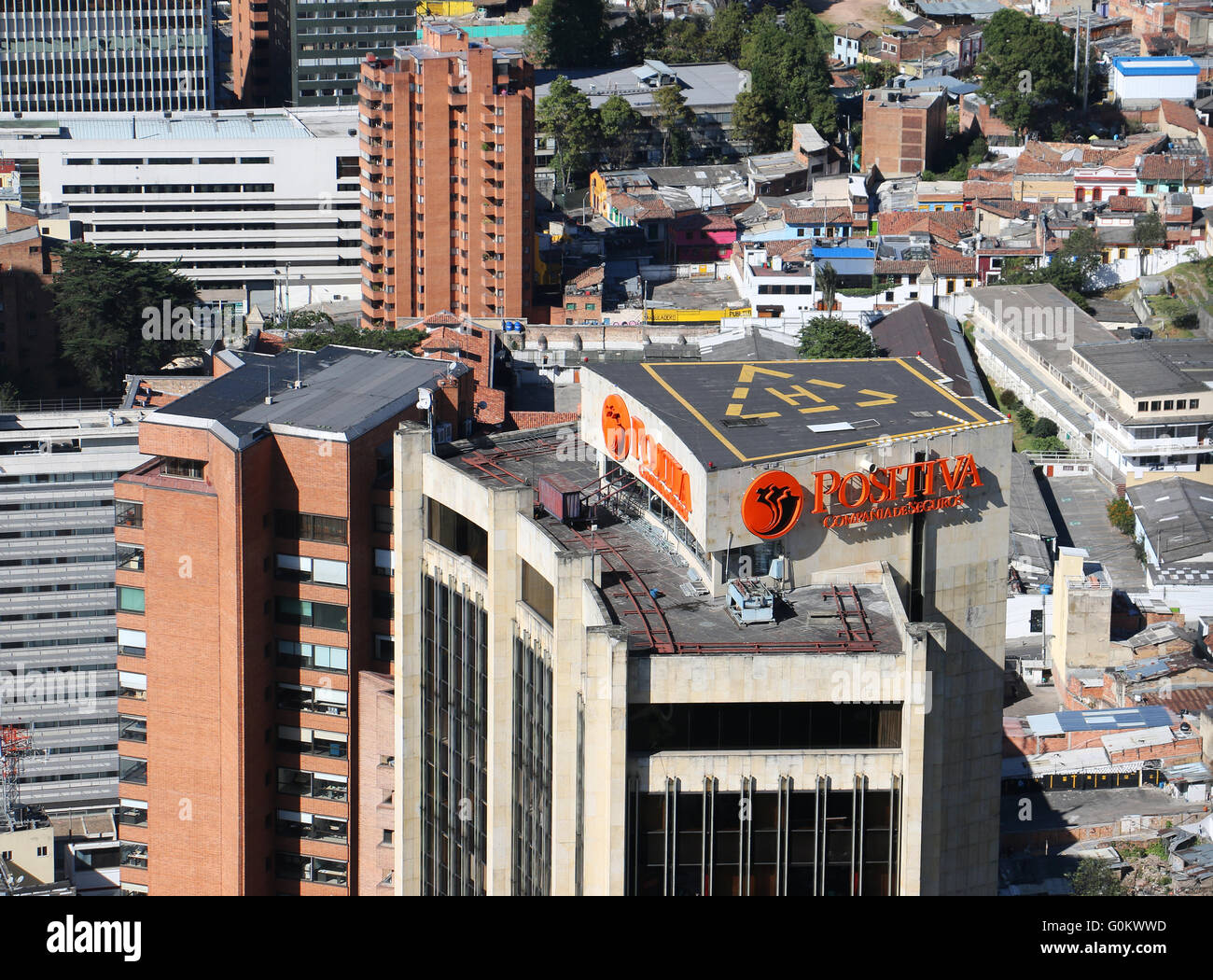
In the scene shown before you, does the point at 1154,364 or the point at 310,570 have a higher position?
the point at 310,570

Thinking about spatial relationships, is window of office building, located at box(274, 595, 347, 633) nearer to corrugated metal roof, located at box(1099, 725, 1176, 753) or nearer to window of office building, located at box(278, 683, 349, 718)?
window of office building, located at box(278, 683, 349, 718)

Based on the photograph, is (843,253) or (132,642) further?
(843,253)

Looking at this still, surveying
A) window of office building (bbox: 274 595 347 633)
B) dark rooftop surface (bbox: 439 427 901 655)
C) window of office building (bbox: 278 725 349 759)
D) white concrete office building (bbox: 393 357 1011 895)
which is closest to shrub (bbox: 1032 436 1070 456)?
window of office building (bbox: 278 725 349 759)

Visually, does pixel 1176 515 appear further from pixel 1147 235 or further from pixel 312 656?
pixel 312 656

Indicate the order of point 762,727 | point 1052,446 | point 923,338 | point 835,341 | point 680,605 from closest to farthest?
point 762,727 < point 680,605 < point 1052,446 < point 835,341 < point 923,338

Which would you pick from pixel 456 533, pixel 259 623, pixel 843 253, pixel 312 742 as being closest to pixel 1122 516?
pixel 843 253

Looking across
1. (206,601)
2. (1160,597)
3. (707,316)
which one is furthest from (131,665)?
(707,316)

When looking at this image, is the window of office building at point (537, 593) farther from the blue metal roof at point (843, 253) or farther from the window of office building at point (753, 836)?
the blue metal roof at point (843, 253)
